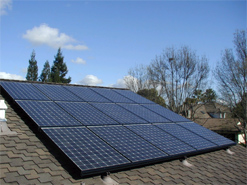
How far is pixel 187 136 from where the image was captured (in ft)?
30.8

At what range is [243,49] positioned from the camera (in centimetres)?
3741

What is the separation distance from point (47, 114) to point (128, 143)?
239cm

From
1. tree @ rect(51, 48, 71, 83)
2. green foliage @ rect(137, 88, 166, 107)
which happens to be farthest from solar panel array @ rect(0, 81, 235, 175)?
tree @ rect(51, 48, 71, 83)

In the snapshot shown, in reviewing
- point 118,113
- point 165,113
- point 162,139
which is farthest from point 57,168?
point 165,113

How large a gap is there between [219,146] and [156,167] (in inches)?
151

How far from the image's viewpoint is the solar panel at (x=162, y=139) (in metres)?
7.76

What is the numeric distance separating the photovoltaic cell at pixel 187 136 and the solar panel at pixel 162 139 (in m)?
0.36

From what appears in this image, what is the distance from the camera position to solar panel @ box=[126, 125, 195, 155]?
776 cm

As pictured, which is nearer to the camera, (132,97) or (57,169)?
(57,169)

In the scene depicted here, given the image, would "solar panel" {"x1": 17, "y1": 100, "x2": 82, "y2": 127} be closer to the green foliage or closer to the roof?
the roof

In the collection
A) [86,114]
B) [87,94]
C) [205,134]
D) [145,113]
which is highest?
[87,94]

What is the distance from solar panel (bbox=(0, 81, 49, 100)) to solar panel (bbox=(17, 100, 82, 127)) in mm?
396

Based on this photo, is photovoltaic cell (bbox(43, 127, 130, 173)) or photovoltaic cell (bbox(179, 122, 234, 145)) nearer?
photovoltaic cell (bbox(43, 127, 130, 173))

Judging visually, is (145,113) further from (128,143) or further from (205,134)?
(128,143)
